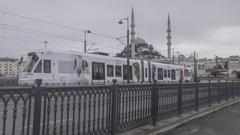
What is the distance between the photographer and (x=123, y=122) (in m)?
6.15

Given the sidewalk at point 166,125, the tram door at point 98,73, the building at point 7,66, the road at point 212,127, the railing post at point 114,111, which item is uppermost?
Answer: the building at point 7,66

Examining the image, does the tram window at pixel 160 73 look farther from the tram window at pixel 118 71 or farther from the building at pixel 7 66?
the building at pixel 7 66

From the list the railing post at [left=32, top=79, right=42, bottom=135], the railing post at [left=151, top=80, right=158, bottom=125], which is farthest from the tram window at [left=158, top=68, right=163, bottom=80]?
the railing post at [left=32, top=79, right=42, bottom=135]

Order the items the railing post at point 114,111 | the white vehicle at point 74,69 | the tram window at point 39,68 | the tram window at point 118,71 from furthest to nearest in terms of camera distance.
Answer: the tram window at point 118,71, the white vehicle at point 74,69, the tram window at point 39,68, the railing post at point 114,111

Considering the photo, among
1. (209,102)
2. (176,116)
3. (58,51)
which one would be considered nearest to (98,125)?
(176,116)

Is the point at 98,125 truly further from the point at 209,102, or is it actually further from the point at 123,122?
the point at 209,102

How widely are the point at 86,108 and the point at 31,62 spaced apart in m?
16.5

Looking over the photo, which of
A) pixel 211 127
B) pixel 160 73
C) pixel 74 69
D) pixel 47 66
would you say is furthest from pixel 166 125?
pixel 160 73

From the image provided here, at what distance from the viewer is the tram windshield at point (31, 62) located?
2041 cm

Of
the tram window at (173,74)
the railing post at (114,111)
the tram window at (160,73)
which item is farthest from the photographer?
the tram window at (173,74)

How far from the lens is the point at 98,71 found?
24531mm

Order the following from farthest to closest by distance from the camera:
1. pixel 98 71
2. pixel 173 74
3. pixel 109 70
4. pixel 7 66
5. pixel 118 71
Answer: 1. pixel 7 66
2. pixel 173 74
3. pixel 118 71
4. pixel 109 70
5. pixel 98 71

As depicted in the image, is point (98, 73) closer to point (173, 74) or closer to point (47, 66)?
point (47, 66)

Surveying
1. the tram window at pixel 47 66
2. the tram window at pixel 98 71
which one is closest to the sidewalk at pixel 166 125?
the tram window at pixel 47 66
